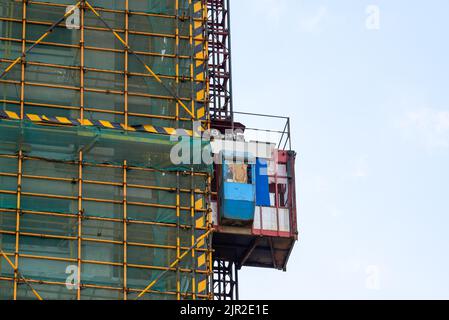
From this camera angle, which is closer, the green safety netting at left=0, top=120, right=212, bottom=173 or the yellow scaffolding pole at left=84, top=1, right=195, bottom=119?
the green safety netting at left=0, top=120, right=212, bottom=173

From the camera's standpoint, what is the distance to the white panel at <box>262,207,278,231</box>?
5919 cm

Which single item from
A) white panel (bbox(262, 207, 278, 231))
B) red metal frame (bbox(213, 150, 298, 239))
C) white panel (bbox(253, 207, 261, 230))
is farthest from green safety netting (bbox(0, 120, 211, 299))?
white panel (bbox(262, 207, 278, 231))

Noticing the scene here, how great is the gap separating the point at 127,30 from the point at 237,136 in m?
6.58

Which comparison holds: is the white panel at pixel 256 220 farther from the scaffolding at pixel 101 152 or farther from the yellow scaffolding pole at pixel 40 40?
the yellow scaffolding pole at pixel 40 40

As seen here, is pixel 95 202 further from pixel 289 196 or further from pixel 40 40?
pixel 289 196

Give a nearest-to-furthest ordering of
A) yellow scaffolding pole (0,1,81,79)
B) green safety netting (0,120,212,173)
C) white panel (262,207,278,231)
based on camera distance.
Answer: green safety netting (0,120,212,173) < yellow scaffolding pole (0,1,81,79) < white panel (262,207,278,231)

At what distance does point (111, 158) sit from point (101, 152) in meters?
0.40

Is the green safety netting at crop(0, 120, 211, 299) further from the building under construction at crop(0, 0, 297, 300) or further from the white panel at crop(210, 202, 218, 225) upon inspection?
the white panel at crop(210, 202, 218, 225)

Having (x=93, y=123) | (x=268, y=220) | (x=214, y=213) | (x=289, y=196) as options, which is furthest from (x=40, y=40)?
(x=289, y=196)

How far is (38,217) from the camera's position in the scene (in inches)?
2061

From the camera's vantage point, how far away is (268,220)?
194 ft

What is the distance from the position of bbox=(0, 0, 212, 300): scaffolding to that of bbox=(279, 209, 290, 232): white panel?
5601mm
